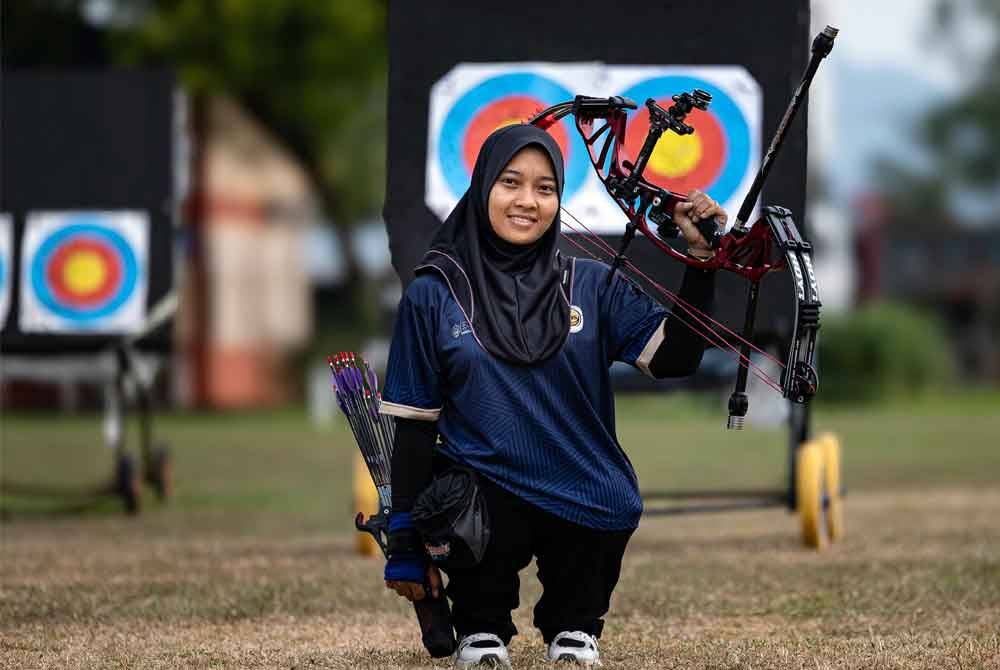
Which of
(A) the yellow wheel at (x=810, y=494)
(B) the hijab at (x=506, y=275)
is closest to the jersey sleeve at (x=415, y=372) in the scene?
(B) the hijab at (x=506, y=275)

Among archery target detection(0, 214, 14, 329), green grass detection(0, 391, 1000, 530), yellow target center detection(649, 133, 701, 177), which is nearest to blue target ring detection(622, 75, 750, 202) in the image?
yellow target center detection(649, 133, 701, 177)

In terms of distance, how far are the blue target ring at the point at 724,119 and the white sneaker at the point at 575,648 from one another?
329 cm

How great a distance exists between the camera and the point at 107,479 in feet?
46.7

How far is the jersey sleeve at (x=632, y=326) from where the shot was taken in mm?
4586

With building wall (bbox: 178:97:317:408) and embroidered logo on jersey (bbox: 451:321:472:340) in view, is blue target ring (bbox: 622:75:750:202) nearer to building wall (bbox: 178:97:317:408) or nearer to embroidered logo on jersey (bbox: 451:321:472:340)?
embroidered logo on jersey (bbox: 451:321:472:340)

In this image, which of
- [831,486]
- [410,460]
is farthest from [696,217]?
[831,486]

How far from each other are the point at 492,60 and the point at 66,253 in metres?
4.02

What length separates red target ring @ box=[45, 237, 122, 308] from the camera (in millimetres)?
10492

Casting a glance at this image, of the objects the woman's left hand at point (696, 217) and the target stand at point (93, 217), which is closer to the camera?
the woman's left hand at point (696, 217)

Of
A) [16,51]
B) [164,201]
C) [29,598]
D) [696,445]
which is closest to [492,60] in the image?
[29,598]

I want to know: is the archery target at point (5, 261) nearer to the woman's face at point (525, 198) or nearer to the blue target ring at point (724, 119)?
the blue target ring at point (724, 119)

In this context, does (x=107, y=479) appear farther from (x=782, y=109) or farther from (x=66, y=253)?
(x=782, y=109)

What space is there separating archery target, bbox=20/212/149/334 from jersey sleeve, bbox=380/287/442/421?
6.31 meters

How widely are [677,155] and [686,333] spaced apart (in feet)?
10.4
